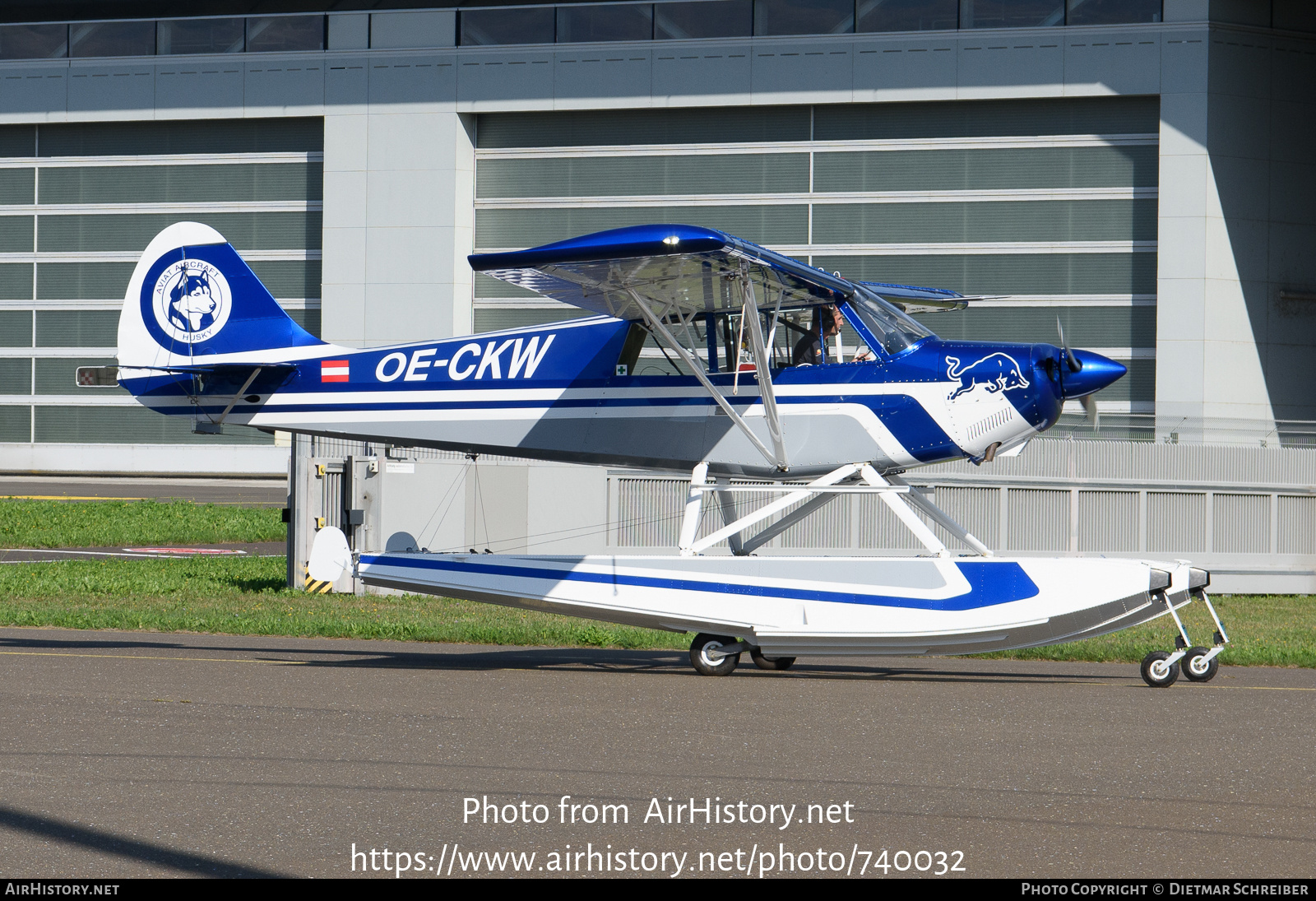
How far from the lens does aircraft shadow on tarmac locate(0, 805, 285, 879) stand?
14.7 feet

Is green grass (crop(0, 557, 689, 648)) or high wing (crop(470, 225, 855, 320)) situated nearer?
high wing (crop(470, 225, 855, 320))

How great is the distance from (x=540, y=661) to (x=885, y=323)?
3841 millimetres

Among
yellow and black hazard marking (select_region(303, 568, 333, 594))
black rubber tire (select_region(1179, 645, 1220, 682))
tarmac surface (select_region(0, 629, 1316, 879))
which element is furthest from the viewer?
yellow and black hazard marking (select_region(303, 568, 333, 594))

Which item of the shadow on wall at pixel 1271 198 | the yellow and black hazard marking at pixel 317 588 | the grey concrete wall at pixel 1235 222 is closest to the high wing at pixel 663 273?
the yellow and black hazard marking at pixel 317 588

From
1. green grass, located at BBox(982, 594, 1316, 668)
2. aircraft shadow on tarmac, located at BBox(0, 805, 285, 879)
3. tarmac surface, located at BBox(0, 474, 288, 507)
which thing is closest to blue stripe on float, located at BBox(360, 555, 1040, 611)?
green grass, located at BBox(982, 594, 1316, 668)

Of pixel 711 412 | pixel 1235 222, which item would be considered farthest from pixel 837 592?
pixel 1235 222

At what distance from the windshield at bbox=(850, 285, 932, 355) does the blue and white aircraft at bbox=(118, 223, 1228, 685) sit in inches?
0.7

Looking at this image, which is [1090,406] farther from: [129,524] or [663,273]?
[129,524]

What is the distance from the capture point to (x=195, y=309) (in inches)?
480

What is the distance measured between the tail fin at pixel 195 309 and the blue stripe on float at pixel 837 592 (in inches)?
117

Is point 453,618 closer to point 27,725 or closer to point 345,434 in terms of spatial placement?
point 345,434

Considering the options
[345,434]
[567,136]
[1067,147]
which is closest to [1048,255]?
[1067,147]

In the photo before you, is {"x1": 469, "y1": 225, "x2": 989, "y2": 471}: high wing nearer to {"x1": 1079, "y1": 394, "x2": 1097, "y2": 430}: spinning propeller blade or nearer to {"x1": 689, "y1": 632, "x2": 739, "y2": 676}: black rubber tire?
{"x1": 689, "y1": 632, "x2": 739, "y2": 676}: black rubber tire

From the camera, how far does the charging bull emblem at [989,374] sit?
1031 centimetres
